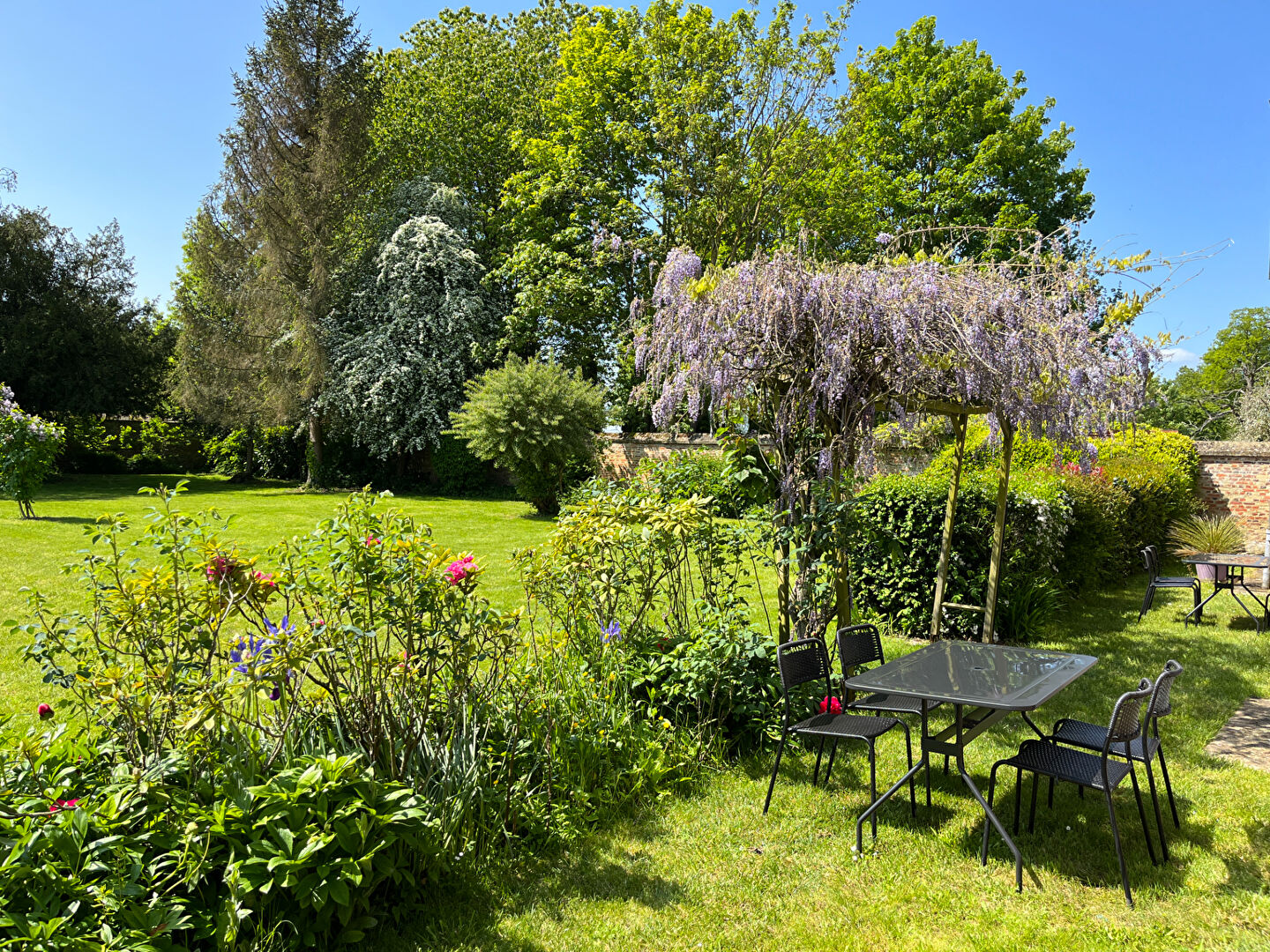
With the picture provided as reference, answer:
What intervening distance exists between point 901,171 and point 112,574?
906 inches

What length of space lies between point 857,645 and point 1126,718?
1.24m

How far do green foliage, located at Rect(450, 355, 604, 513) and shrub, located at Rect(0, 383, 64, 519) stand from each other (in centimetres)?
649

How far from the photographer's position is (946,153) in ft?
69.9

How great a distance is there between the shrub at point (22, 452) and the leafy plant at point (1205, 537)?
1665 centimetres

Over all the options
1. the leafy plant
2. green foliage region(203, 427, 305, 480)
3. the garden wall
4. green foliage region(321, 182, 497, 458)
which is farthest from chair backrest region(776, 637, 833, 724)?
green foliage region(203, 427, 305, 480)

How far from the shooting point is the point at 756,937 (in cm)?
Answer: 263

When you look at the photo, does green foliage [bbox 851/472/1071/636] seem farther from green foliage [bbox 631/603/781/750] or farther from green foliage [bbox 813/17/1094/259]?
green foliage [bbox 813/17/1094/259]

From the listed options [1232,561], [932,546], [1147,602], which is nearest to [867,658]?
[932,546]

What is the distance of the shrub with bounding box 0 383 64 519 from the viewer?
40.4 ft

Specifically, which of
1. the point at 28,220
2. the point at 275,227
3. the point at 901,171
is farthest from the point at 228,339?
the point at 901,171

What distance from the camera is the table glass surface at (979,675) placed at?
10.00 ft

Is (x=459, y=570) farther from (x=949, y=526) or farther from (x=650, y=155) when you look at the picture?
(x=650, y=155)

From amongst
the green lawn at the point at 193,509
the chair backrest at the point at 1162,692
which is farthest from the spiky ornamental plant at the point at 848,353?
the green lawn at the point at 193,509

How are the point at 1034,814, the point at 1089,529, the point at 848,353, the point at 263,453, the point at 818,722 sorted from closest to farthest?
the point at 1034,814, the point at 818,722, the point at 848,353, the point at 1089,529, the point at 263,453
